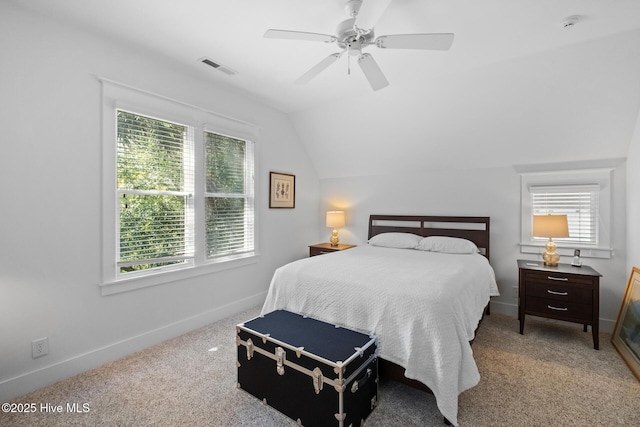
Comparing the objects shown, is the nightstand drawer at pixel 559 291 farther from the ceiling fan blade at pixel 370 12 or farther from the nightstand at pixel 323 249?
the ceiling fan blade at pixel 370 12

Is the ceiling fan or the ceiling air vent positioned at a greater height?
the ceiling air vent

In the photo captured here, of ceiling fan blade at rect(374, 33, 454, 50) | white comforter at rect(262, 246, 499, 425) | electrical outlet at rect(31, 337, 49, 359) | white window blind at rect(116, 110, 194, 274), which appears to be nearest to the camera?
white comforter at rect(262, 246, 499, 425)

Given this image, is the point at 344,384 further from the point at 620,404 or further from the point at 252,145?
the point at 252,145

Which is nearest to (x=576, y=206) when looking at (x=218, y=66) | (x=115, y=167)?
(x=218, y=66)

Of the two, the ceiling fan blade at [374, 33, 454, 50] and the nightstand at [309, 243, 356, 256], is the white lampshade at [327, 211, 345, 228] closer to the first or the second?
the nightstand at [309, 243, 356, 256]

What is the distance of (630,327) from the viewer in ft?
8.48

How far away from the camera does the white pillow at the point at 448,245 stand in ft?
11.4

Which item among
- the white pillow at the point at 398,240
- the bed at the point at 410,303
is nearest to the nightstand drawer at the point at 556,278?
the bed at the point at 410,303

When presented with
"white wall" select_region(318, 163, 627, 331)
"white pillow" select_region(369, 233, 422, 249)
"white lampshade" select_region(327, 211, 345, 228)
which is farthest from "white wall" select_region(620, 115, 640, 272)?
"white lampshade" select_region(327, 211, 345, 228)

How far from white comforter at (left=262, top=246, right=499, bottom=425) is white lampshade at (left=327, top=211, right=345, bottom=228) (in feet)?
5.49

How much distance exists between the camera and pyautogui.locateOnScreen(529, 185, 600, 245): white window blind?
323 cm

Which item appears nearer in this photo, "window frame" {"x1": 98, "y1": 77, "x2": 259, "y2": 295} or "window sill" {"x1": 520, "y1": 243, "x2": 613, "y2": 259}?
"window frame" {"x1": 98, "y1": 77, "x2": 259, "y2": 295}

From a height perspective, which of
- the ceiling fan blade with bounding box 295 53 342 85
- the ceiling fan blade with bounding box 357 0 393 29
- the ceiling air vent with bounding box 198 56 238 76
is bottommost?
the ceiling fan blade with bounding box 295 53 342 85

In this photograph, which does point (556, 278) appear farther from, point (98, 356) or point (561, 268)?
point (98, 356)
